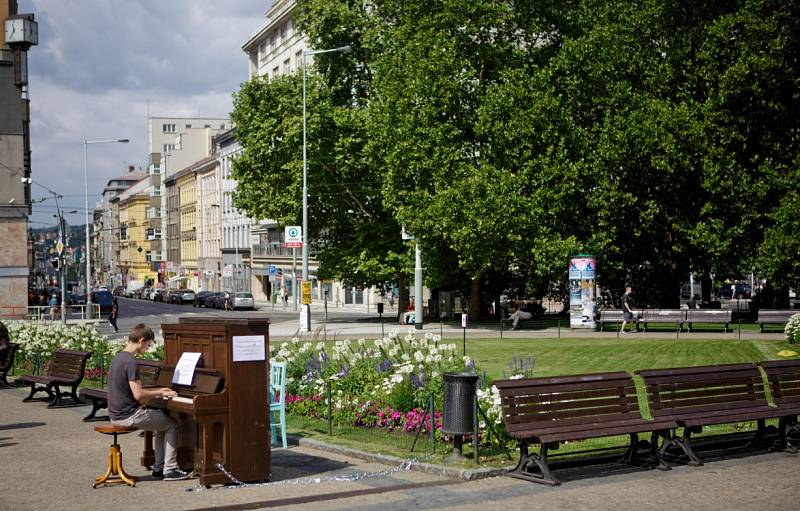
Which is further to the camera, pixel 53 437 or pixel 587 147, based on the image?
pixel 587 147

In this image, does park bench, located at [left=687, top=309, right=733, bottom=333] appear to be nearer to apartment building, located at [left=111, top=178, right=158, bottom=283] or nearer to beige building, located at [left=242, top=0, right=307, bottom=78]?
beige building, located at [left=242, top=0, right=307, bottom=78]

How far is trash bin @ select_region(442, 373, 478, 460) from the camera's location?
12094 mm

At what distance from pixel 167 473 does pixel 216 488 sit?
922 millimetres

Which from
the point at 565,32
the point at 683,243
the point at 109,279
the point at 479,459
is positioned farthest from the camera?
the point at 109,279

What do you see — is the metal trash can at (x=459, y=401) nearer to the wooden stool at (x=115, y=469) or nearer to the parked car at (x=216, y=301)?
the wooden stool at (x=115, y=469)

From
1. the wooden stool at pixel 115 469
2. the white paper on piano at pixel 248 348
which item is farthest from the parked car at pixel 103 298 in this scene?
the white paper on piano at pixel 248 348

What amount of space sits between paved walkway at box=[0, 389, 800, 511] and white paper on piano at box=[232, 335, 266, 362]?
1378 mm

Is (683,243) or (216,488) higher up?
(683,243)

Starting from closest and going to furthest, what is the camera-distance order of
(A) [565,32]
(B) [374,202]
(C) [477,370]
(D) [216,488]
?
(D) [216,488] → (C) [477,370] → (A) [565,32] → (B) [374,202]

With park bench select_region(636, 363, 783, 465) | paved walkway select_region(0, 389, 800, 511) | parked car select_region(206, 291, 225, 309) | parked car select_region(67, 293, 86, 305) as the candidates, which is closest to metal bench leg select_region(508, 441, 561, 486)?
paved walkway select_region(0, 389, 800, 511)

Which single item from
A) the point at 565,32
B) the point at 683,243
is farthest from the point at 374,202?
the point at 683,243

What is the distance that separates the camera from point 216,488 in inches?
442

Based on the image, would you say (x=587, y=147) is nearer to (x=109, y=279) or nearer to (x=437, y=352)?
(x=437, y=352)

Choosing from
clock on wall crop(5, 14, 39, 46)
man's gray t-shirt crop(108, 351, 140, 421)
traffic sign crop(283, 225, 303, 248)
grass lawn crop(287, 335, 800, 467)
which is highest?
clock on wall crop(5, 14, 39, 46)
